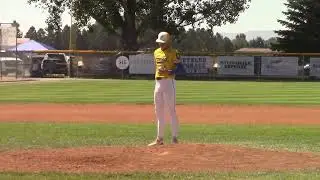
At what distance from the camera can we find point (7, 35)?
5141cm

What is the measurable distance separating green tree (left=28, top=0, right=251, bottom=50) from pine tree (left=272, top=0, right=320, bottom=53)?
718cm

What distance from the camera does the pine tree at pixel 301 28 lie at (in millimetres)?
65250

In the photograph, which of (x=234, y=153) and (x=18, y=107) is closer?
(x=234, y=153)

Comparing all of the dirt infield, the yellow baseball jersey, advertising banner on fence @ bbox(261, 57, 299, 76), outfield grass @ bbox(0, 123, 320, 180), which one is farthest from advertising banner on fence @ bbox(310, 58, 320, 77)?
the yellow baseball jersey

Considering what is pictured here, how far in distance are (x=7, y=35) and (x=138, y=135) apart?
38.6 meters

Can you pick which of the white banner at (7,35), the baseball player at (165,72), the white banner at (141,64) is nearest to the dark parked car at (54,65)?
the white banner at (7,35)

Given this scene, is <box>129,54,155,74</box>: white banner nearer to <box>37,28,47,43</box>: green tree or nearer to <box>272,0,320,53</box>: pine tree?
<box>272,0,320,53</box>: pine tree

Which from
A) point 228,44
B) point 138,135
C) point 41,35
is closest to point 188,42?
point 228,44

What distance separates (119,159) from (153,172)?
56.6 inches

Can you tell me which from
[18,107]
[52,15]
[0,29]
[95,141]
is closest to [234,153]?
[95,141]

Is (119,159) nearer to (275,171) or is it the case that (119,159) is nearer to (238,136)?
(275,171)

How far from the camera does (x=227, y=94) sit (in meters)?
31.9

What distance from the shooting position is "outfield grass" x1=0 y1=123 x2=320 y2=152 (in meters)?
13.4

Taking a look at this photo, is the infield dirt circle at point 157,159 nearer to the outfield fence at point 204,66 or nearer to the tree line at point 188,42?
the outfield fence at point 204,66
